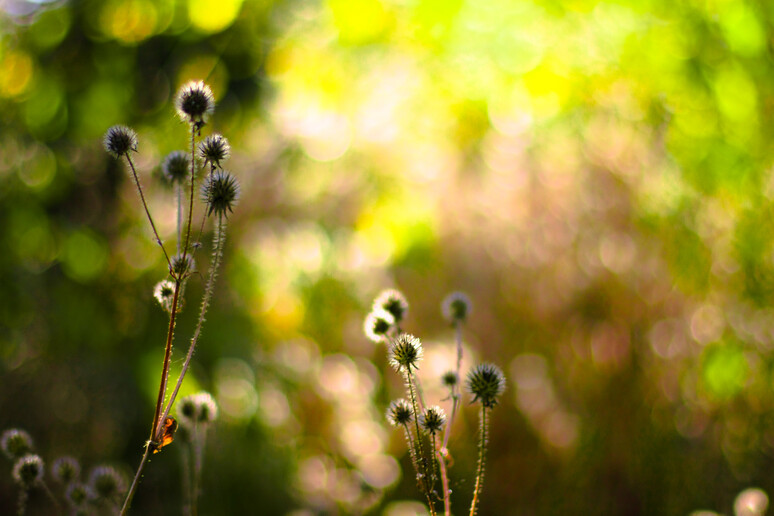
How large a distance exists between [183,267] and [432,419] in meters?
0.63

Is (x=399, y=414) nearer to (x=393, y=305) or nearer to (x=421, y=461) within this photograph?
(x=421, y=461)

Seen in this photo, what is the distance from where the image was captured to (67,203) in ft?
14.9

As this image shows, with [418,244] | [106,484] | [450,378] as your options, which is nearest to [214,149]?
[450,378]

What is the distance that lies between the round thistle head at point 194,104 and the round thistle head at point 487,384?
86cm

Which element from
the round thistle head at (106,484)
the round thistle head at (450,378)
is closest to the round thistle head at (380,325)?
the round thistle head at (450,378)

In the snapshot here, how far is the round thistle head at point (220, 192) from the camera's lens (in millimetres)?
1294

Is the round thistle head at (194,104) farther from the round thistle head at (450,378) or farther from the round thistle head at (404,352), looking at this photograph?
the round thistle head at (450,378)

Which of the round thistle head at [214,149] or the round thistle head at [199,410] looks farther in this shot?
the round thistle head at [199,410]

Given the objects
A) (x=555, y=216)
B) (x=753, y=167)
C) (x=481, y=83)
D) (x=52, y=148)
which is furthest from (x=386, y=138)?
(x=753, y=167)

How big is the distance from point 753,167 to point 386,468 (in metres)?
2.55

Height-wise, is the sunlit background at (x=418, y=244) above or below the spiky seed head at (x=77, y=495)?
above

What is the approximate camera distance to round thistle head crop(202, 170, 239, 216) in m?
1.29

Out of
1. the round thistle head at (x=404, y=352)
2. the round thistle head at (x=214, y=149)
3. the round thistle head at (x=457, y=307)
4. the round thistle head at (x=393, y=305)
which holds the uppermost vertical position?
the round thistle head at (x=214, y=149)

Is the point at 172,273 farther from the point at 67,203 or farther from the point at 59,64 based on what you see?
the point at 67,203
